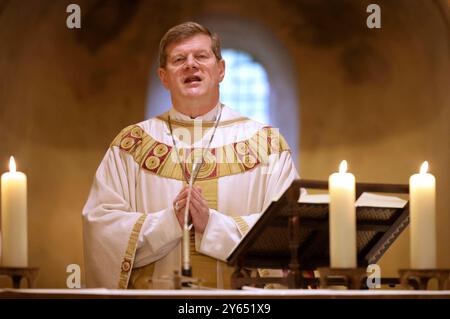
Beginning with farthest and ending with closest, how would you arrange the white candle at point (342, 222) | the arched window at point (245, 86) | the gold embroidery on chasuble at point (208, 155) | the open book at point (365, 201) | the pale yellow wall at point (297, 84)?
the arched window at point (245, 86), the pale yellow wall at point (297, 84), the gold embroidery on chasuble at point (208, 155), the open book at point (365, 201), the white candle at point (342, 222)

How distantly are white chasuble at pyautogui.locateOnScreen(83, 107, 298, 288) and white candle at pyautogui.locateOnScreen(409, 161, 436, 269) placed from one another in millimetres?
1833

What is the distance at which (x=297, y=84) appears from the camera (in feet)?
29.6

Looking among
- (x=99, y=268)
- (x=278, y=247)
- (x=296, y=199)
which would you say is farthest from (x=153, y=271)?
(x=296, y=199)

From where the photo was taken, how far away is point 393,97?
879 centimetres

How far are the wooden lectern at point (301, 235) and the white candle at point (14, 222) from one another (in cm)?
104

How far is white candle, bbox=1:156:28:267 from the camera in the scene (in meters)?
4.75

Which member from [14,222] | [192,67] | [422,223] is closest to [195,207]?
[192,67]

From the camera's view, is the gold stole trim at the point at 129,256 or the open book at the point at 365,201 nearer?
the open book at the point at 365,201

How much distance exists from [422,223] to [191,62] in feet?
8.79

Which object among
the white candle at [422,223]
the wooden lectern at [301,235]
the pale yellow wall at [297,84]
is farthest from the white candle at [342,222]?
the pale yellow wall at [297,84]

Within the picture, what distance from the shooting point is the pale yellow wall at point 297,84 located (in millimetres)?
8320

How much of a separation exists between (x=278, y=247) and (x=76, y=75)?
11.8 ft

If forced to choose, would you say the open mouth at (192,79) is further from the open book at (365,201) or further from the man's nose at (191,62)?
the open book at (365,201)
